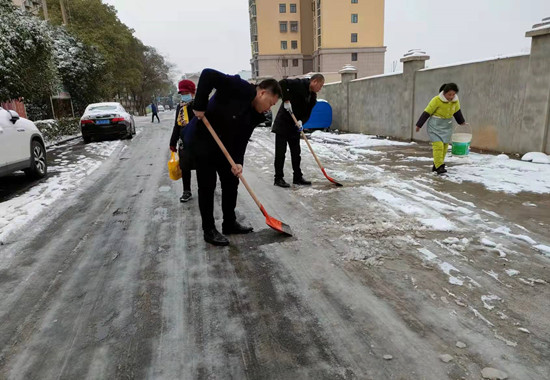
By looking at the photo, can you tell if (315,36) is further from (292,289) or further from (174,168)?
(292,289)

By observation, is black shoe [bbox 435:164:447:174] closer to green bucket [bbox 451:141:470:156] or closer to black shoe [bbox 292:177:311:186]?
green bucket [bbox 451:141:470:156]

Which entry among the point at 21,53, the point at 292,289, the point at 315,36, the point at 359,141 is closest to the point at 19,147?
the point at 292,289

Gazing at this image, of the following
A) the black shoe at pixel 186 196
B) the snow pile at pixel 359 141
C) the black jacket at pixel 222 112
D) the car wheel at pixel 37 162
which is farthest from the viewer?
the snow pile at pixel 359 141

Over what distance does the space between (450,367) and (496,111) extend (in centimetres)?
762

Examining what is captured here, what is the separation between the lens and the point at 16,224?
14.7ft

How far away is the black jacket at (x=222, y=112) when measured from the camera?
3371 millimetres

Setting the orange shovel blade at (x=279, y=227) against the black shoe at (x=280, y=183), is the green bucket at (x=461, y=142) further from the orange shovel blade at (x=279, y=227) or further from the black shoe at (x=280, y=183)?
the orange shovel blade at (x=279, y=227)

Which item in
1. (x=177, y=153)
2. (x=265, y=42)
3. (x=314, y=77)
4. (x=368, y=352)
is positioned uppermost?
(x=265, y=42)

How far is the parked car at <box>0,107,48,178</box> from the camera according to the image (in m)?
5.97

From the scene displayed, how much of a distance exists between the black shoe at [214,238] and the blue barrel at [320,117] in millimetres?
11238

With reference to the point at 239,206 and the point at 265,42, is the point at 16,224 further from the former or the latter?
the point at 265,42

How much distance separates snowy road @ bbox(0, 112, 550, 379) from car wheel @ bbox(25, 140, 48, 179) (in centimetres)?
187

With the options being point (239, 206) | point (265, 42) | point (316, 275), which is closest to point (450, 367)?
point (316, 275)

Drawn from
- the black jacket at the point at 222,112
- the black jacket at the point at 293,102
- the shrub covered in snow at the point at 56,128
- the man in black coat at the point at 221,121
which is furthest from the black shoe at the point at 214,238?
the shrub covered in snow at the point at 56,128
